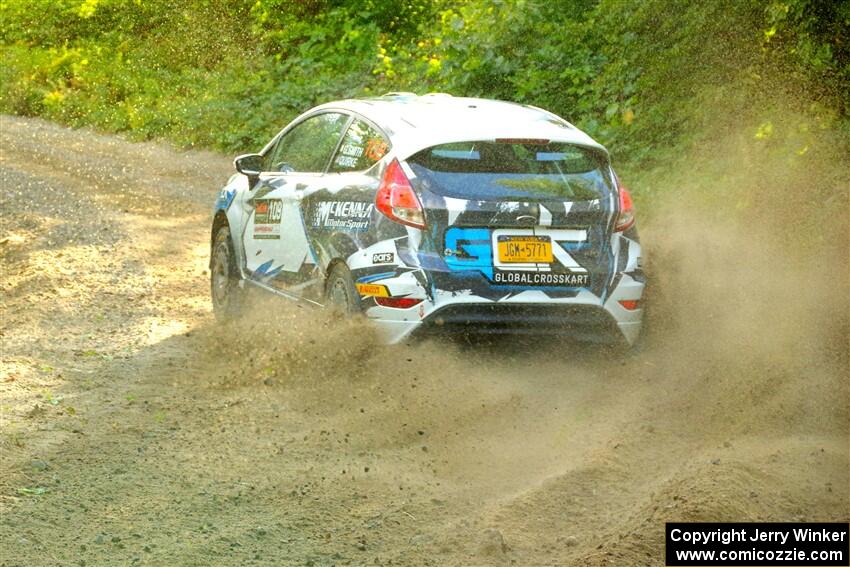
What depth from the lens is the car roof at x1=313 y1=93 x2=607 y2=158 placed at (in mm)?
7691

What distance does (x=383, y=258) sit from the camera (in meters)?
7.49

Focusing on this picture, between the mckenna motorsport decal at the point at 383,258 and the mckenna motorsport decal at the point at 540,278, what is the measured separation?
1.96ft

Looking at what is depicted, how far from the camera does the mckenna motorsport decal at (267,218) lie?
8812mm

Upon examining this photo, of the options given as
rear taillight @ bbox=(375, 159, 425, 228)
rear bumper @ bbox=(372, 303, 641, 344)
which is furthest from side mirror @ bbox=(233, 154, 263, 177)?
rear bumper @ bbox=(372, 303, 641, 344)

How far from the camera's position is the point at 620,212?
25.8 ft

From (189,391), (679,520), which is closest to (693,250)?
(189,391)

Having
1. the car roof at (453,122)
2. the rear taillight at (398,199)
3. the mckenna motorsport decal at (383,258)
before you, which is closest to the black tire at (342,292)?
the mckenna motorsport decal at (383,258)

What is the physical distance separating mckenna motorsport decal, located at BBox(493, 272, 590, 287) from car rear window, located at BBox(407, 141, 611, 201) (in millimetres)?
437

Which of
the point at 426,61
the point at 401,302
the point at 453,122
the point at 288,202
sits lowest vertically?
the point at 401,302

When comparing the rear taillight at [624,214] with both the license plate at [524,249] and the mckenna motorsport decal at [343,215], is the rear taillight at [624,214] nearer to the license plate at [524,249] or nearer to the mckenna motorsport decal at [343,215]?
the license plate at [524,249]

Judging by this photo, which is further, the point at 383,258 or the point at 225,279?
the point at 225,279

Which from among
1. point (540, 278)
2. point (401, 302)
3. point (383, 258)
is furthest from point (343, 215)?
point (540, 278)

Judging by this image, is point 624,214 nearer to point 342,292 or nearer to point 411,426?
point 342,292

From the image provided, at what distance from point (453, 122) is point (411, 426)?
193 centimetres
